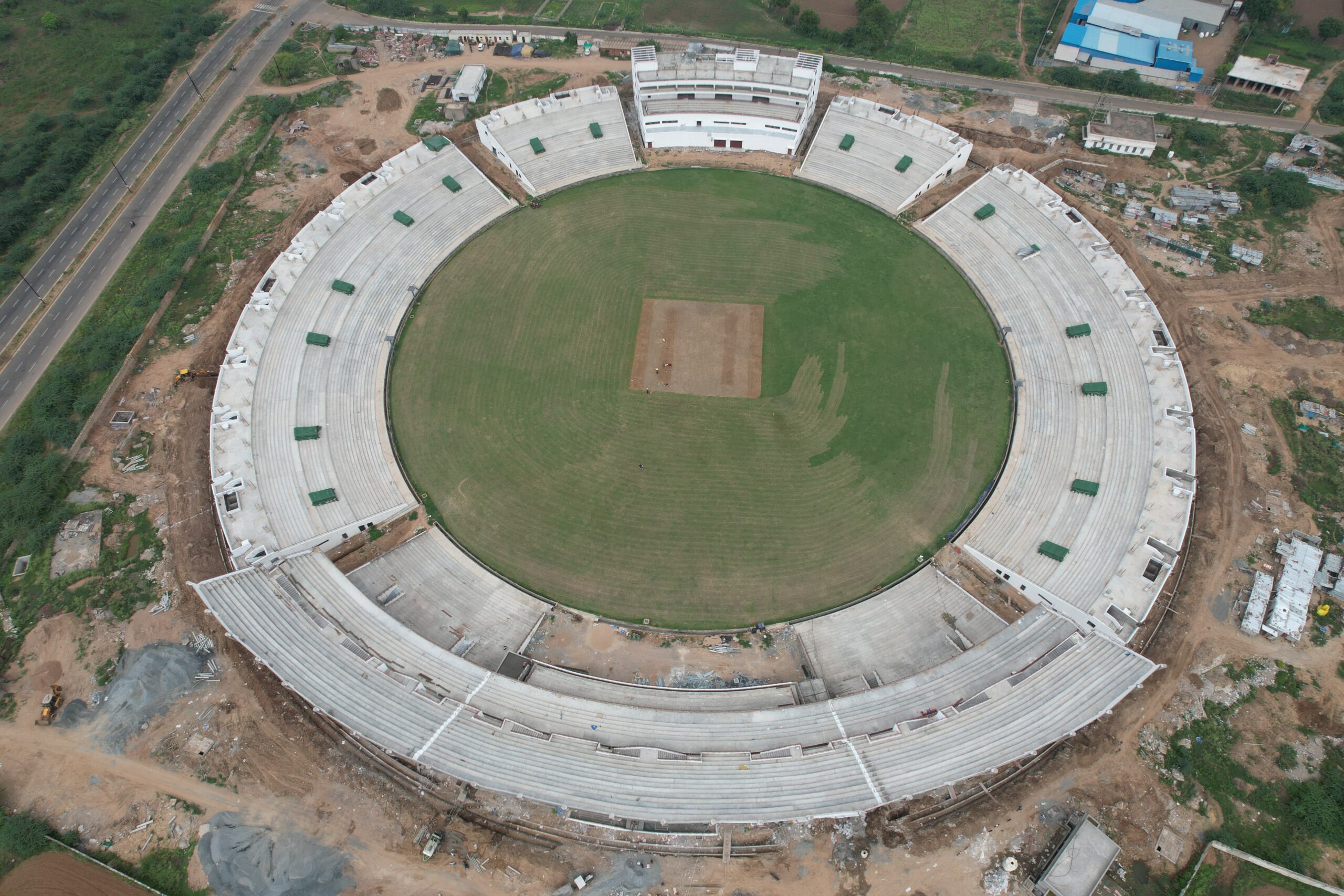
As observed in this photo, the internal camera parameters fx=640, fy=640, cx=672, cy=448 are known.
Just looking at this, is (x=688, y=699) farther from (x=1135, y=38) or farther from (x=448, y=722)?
(x=1135, y=38)

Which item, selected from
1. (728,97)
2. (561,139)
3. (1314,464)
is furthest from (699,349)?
(1314,464)

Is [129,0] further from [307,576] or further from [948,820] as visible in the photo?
[948,820]

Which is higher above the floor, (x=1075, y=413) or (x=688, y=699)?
(x=1075, y=413)

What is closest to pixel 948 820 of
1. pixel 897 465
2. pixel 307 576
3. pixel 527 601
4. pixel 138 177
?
pixel 897 465

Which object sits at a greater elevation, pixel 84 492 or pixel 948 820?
pixel 84 492

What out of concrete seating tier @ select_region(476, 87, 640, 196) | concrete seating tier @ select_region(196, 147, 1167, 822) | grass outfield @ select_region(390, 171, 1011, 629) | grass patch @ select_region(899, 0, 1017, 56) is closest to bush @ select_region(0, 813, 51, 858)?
concrete seating tier @ select_region(196, 147, 1167, 822)
